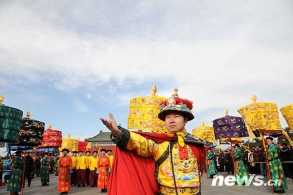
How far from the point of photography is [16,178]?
31.8 feet

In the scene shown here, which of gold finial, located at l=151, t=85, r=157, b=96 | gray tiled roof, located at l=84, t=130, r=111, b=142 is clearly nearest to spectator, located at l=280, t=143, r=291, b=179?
gold finial, located at l=151, t=85, r=157, b=96

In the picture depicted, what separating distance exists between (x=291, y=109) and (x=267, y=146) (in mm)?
2387

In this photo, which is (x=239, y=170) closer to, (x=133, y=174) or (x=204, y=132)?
(x=204, y=132)

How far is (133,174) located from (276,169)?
7.98 metres

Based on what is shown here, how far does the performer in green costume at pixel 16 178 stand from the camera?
9617 mm

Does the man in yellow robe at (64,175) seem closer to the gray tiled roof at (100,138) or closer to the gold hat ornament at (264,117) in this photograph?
the gold hat ornament at (264,117)

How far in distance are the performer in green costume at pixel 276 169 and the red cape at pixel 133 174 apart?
24.4ft

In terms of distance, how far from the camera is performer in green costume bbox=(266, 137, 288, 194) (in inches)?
333

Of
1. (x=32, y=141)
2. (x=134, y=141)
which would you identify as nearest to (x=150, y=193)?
(x=134, y=141)

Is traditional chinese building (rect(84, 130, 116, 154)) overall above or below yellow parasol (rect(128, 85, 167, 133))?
above

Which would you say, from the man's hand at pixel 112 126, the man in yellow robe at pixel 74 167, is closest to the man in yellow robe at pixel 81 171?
the man in yellow robe at pixel 74 167

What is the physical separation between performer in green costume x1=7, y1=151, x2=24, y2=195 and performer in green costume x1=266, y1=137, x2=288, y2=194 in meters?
9.88

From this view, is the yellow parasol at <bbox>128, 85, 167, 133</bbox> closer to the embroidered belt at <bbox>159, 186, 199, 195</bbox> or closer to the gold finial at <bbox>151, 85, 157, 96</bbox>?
the gold finial at <bbox>151, 85, 157, 96</bbox>

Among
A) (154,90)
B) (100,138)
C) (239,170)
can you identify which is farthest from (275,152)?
(100,138)
